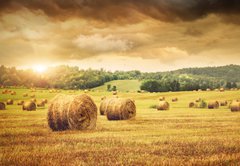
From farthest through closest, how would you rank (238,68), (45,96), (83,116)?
(45,96) < (238,68) < (83,116)

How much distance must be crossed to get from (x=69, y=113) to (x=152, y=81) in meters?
49.7

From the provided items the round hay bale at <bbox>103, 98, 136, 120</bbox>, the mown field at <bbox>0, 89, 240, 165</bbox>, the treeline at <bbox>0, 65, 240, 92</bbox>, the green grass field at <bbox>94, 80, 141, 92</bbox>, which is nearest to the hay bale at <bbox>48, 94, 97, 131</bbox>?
the mown field at <bbox>0, 89, 240, 165</bbox>

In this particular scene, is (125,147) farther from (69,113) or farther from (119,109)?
(119,109)

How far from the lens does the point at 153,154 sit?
32.2 ft

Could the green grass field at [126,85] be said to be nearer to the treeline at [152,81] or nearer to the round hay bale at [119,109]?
the treeline at [152,81]

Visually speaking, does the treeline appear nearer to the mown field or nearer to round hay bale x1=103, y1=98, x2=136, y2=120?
round hay bale x1=103, y1=98, x2=136, y2=120

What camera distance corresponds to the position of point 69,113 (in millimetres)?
15250

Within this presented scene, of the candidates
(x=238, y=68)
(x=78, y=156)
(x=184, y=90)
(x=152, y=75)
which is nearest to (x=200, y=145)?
(x=78, y=156)

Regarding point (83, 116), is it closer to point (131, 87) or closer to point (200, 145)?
point (200, 145)

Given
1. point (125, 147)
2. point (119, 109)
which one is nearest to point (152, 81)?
point (119, 109)

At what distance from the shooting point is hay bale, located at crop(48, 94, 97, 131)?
1519 cm

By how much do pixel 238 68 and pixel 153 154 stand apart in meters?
37.5

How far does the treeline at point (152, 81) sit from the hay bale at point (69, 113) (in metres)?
26.5

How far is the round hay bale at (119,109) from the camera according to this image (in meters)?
20.7
